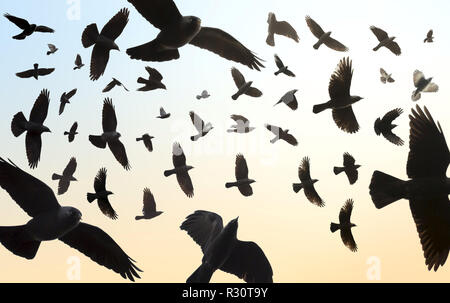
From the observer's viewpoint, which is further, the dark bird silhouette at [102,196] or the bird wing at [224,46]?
the bird wing at [224,46]

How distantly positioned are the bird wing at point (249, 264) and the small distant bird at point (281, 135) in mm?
3129

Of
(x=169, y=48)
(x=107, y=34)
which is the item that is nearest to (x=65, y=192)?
(x=107, y=34)

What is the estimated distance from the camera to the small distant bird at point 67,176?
10.8m

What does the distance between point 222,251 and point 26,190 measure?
278 centimetres

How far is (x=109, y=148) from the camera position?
954 cm

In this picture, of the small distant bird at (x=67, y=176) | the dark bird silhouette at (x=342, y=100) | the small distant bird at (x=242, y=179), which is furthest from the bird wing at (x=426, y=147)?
the small distant bird at (x=67, y=176)

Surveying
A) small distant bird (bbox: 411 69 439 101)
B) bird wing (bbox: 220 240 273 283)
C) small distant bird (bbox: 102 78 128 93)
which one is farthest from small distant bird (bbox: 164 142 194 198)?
small distant bird (bbox: 411 69 439 101)

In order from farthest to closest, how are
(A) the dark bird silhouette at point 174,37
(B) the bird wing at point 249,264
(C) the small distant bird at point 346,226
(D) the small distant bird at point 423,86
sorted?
(D) the small distant bird at point 423,86 → (C) the small distant bird at point 346,226 → (B) the bird wing at point 249,264 → (A) the dark bird silhouette at point 174,37

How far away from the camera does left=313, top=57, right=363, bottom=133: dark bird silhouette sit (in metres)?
8.72

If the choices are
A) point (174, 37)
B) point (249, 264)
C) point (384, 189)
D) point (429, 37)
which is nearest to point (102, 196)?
point (249, 264)

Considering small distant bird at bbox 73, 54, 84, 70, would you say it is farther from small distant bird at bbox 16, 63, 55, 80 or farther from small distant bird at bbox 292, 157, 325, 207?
small distant bird at bbox 292, 157, 325, 207

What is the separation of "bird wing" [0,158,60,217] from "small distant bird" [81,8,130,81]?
8.13ft

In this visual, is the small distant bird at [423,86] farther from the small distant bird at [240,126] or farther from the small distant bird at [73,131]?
the small distant bird at [73,131]
